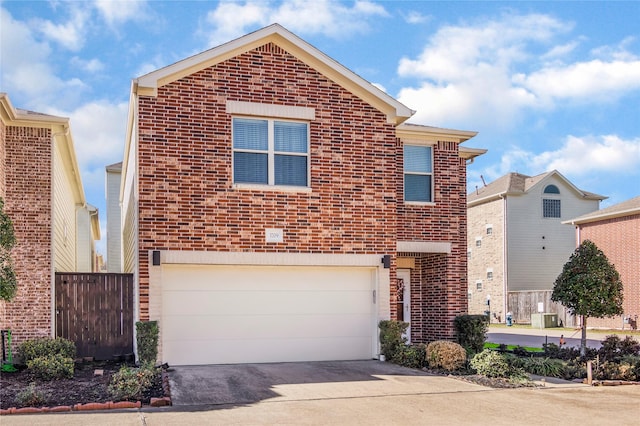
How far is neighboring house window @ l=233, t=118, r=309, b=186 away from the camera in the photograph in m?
15.7

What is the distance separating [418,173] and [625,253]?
17664mm

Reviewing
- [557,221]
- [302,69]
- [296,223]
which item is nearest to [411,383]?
[296,223]

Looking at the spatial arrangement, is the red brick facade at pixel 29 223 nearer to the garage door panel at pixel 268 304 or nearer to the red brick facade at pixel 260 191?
the red brick facade at pixel 260 191

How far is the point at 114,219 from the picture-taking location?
30.5 m

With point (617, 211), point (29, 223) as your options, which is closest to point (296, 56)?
point (29, 223)

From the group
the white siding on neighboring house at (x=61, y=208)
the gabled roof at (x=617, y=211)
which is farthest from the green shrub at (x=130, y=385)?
the gabled roof at (x=617, y=211)

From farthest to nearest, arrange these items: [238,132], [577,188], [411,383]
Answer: [577,188], [238,132], [411,383]

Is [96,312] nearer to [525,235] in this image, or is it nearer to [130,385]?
[130,385]

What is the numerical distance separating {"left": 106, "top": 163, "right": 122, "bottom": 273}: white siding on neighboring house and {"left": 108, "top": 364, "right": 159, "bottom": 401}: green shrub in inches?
748

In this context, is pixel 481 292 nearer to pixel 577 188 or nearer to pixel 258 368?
pixel 577 188

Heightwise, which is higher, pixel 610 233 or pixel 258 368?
pixel 610 233

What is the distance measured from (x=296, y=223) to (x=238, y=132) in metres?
2.49

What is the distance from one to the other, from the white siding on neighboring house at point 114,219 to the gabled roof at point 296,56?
15.1 metres

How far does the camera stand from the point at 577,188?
1553 inches
